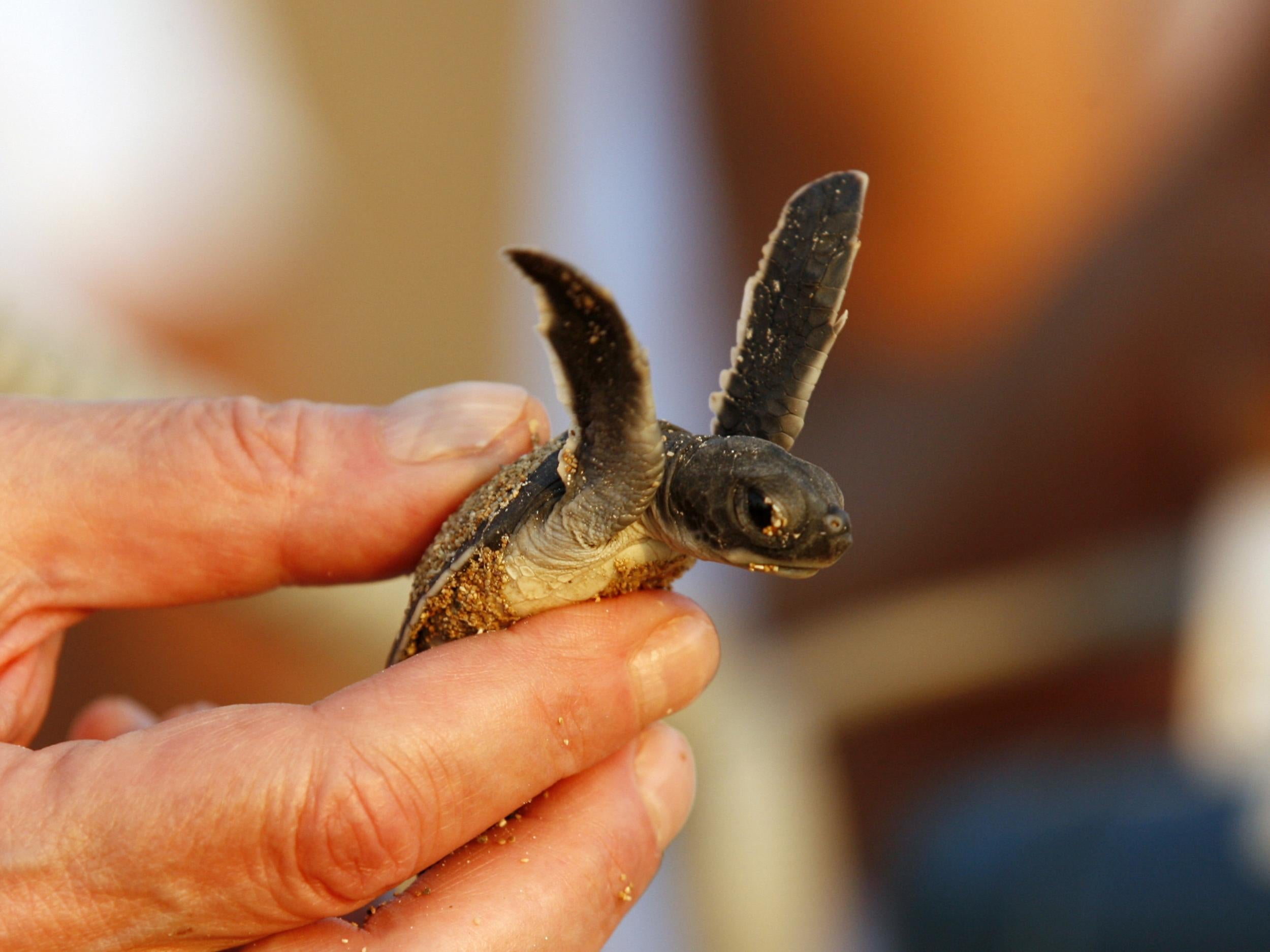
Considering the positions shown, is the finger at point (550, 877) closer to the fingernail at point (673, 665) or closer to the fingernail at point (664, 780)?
the fingernail at point (664, 780)

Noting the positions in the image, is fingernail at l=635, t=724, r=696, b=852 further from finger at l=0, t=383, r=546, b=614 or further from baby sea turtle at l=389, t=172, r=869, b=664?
finger at l=0, t=383, r=546, b=614

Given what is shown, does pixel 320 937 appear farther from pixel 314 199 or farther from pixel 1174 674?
pixel 314 199

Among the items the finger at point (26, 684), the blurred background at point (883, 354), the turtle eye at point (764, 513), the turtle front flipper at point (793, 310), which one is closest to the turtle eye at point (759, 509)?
the turtle eye at point (764, 513)

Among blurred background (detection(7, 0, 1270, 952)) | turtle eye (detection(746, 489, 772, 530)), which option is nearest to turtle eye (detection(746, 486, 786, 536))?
turtle eye (detection(746, 489, 772, 530))

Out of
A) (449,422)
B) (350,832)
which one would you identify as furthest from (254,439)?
(350,832)

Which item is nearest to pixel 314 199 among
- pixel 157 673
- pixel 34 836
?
pixel 157 673

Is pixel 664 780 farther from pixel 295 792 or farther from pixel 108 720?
pixel 108 720
